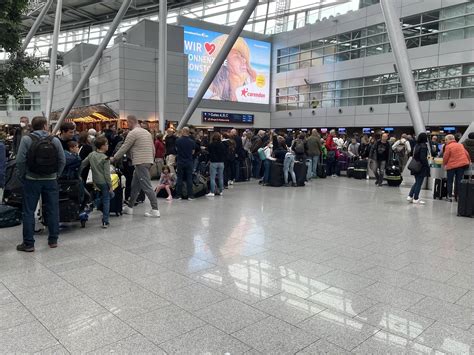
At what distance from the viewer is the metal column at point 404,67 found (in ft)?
44.7

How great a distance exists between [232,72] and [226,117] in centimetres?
427

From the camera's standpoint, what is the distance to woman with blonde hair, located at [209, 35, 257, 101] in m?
Answer: 35.6

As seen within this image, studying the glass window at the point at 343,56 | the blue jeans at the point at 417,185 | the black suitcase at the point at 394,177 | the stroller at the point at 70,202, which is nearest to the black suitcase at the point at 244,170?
the black suitcase at the point at 394,177

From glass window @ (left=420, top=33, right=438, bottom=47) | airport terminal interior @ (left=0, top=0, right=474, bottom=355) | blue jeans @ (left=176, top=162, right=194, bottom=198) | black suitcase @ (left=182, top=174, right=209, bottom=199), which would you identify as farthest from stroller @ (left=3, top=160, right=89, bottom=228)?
glass window @ (left=420, top=33, right=438, bottom=47)

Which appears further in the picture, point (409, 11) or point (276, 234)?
point (409, 11)

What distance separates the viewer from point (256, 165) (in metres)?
15.2

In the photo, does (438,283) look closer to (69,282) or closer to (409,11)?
(69,282)

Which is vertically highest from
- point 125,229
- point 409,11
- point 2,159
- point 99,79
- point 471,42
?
point 409,11

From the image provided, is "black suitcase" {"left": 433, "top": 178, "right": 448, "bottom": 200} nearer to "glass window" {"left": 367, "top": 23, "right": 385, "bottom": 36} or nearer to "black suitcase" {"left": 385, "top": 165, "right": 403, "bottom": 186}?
"black suitcase" {"left": 385, "top": 165, "right": 403, "bottom": 186}

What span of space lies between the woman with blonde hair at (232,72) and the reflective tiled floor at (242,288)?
1168 inches

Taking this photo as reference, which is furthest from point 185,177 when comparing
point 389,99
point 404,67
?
point 389,99

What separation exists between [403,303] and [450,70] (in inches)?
1054

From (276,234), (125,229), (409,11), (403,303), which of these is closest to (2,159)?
(125,229)

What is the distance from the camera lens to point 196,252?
535 cm
